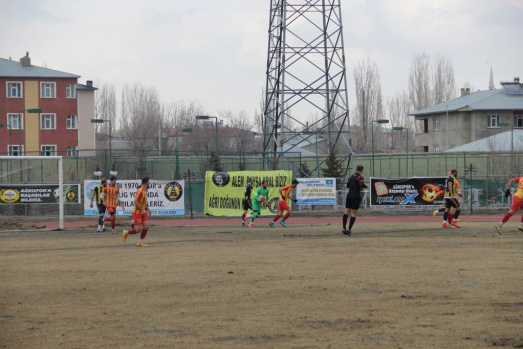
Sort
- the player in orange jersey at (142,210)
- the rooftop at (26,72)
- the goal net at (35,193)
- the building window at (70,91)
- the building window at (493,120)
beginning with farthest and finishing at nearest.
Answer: the building window at (70,91), the building window at (493,120), the rooftop at (26,72), the goal net at (35,193), the player in orange jersey at (142,210)

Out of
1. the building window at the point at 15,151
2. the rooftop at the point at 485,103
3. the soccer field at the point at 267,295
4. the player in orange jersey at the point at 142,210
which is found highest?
the rooftop at the point at 485,103

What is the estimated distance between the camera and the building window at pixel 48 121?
243 feet

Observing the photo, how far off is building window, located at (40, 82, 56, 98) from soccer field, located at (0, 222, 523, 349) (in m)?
55.5

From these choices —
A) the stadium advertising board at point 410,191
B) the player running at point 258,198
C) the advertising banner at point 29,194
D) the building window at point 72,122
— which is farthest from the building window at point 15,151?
the player running at point 258,198

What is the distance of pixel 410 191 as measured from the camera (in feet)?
122

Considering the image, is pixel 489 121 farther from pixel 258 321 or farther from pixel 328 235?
pixel 258 321

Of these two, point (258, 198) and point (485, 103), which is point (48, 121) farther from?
point (258, 198)

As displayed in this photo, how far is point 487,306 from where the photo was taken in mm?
10312

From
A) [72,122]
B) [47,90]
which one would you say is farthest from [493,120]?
[47,90]

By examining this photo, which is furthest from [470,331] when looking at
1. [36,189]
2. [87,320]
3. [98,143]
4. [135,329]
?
[98,143]

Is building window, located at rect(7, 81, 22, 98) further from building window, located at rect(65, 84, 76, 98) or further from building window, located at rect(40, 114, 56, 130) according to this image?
building window, located at rect(65, 84, 76, 98)

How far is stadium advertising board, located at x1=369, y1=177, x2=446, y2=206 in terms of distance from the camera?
3703 cm

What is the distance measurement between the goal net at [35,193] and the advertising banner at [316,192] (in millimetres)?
9818

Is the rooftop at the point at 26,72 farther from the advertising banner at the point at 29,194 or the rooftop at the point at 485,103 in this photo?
the advertising banner at the point at 29,194
